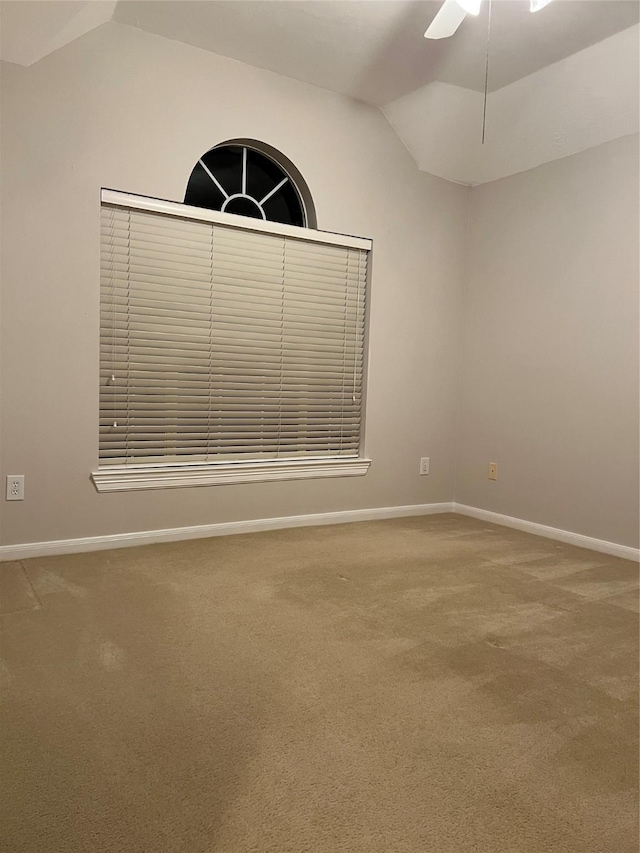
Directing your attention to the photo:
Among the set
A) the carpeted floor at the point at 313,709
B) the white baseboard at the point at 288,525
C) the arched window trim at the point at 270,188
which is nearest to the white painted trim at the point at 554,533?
the white baseboard at the point at 288,525

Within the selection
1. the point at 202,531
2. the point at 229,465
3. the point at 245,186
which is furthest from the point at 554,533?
the point at 245,186

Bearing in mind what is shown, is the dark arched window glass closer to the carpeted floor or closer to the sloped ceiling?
the sloped ceiling

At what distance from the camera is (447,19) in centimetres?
233

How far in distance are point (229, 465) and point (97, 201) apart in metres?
1.53

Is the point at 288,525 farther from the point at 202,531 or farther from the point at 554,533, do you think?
the point at 554,533

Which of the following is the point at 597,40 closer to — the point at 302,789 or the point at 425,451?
the point at 425,451

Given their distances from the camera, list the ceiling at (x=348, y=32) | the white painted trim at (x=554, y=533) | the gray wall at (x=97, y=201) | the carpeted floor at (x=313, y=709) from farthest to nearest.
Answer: the white painted trim at (x=554, y=533) < the gray wall at (x=97, y=201) < the ceiling at (x=348, y=32) < the carpeted floor at (x=313, y=709)

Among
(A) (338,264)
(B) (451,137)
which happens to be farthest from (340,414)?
(B) (451,137)

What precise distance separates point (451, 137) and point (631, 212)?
1.20 metres

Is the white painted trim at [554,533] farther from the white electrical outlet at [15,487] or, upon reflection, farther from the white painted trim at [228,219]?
the white electrical outlet at [15,487]

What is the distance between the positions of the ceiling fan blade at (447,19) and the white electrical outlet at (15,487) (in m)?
2.60

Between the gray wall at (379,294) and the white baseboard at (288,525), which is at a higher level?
the gray wall at (379,294)

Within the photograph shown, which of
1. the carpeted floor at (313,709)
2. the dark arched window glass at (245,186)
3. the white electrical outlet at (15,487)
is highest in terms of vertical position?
the dark arched window glass at (245,186)

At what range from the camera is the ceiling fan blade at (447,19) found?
7.36 ft
